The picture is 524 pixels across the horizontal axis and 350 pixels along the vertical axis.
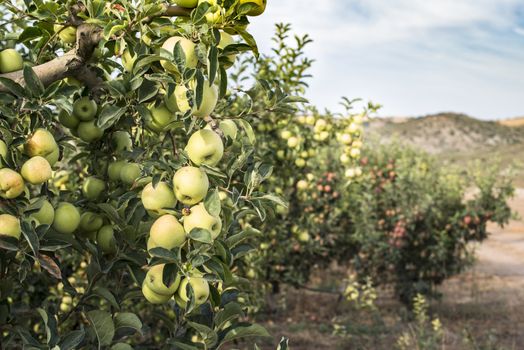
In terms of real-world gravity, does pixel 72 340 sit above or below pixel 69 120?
below

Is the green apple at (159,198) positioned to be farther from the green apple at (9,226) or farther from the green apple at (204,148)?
the green apple at (9,226)

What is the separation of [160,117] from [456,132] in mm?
45227

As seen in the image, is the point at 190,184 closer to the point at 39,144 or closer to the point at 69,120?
the point at 39,144

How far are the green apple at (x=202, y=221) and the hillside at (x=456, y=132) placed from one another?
41.1 metres

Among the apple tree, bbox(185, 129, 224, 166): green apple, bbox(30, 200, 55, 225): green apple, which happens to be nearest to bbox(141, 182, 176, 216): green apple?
the apple tree

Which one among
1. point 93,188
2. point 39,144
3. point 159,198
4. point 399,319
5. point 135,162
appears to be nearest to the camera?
point 159,198

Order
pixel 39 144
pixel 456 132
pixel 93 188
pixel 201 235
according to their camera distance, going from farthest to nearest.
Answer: pixel 456 132
pixel 93 188
pixel 39 144
pixel 201 235

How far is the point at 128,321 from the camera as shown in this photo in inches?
61.3

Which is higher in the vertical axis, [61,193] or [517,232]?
[61,193]

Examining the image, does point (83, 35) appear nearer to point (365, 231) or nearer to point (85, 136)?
point (85, 136)

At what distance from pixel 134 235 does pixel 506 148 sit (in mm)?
40301

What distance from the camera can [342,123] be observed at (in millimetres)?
4379

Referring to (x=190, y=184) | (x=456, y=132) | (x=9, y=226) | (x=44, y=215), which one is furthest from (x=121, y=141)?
(x=456, y=132)

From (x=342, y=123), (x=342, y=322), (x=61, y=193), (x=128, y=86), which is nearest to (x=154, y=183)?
(x=128, y=86)
